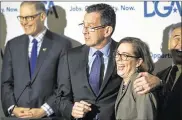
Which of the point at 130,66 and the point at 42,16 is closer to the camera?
the point at 130,66

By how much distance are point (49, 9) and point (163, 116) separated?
877mm

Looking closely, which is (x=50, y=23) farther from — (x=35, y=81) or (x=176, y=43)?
(x=176, y=43)

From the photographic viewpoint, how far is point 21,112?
6.23 ft

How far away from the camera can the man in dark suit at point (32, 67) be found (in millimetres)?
1901

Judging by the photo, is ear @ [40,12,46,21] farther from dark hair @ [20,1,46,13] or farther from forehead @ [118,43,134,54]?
forehead @ [118,43,134,54]

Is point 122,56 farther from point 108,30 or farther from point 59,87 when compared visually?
point 59,87

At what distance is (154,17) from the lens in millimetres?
1832

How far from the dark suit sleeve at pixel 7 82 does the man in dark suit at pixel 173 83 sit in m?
0.85

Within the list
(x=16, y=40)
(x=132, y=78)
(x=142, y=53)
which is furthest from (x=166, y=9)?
(x=16, y=40)

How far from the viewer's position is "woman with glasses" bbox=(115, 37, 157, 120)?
4.78 feet

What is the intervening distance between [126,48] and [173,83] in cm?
34

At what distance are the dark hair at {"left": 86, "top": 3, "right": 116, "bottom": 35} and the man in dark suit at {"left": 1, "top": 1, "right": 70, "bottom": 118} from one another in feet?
0.91

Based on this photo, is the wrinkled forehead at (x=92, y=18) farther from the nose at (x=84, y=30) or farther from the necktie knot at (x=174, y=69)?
the necktie knot at (x=174, y=69)

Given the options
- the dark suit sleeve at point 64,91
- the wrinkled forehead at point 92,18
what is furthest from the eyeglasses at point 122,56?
the dark suit sleeve at point 64,91
